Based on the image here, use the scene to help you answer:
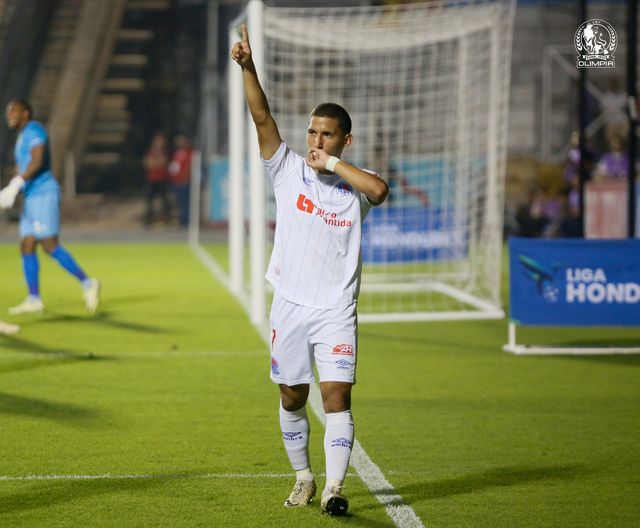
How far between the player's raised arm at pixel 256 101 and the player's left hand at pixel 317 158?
297 mm

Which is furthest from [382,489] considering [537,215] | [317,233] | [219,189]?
[219,189]

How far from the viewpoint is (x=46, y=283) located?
17375 mm

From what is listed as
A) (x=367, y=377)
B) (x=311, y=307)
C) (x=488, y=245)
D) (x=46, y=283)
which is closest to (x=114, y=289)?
(x=46, y=283)

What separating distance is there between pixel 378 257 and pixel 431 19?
10.2 feet

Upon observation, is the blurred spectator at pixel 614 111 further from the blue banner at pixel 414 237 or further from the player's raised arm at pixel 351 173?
the player's raised arm at pixel 351 173

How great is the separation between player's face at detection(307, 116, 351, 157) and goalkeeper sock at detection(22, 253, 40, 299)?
8477 millimetres

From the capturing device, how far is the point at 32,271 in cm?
1362

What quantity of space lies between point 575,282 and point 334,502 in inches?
215

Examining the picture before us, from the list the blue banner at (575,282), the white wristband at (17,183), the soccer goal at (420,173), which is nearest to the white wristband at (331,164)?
the blue banner at (575,282)

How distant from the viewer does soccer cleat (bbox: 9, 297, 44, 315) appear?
13.7 meters

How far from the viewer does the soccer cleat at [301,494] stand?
5789 mm

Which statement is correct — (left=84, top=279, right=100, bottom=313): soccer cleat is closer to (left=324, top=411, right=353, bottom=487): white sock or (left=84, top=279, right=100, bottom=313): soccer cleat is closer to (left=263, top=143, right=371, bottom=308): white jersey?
(left=263, top=143, right=371, bottom=308): white jersey

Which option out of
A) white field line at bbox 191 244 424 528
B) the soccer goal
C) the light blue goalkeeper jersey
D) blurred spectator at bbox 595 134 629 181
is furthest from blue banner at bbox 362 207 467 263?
white field line at bbox 191 244 424 528

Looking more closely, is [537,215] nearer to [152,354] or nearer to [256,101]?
[152,354]
